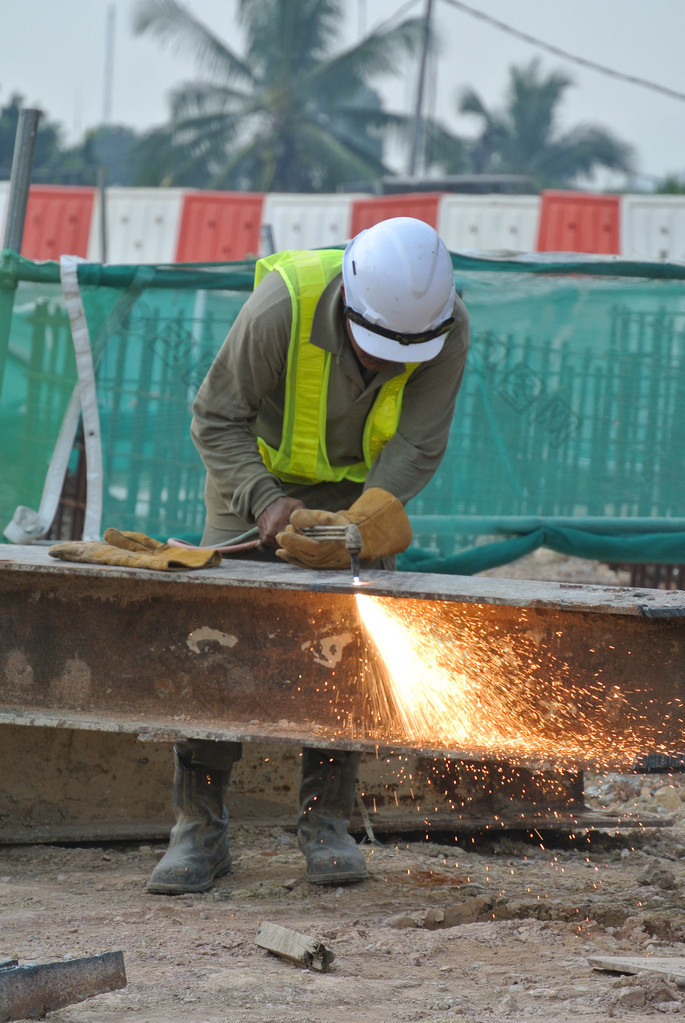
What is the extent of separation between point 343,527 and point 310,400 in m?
0.59

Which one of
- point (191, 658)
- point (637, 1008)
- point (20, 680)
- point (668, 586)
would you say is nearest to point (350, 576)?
point (191, 658)

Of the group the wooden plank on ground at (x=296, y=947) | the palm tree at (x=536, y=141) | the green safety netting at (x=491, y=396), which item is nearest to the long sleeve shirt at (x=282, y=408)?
the wooden plank on ground at (x=296, y=947)

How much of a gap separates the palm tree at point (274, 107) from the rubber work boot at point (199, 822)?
34681mm

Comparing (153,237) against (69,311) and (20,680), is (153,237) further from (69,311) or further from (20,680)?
(20,680)

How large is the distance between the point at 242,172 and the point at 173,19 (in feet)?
17.4

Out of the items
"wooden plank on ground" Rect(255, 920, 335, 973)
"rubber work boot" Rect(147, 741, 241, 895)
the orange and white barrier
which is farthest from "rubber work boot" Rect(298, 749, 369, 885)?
the orange and white barrier

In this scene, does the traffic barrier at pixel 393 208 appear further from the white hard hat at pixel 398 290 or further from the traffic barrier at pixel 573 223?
the white hard hat at pixel 398 290

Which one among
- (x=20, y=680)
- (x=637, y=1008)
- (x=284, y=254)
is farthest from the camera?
(x=284, y=254)

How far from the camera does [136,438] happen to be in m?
5.55

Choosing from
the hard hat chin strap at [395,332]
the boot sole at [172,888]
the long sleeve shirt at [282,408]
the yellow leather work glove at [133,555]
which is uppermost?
the hard hat chin strap at [395,332]

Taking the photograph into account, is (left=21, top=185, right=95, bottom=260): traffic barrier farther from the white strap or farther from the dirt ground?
the dirt ground

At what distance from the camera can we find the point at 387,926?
10.3 feet

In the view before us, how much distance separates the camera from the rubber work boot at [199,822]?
136 inches

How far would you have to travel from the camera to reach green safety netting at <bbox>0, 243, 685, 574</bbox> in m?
5.37
